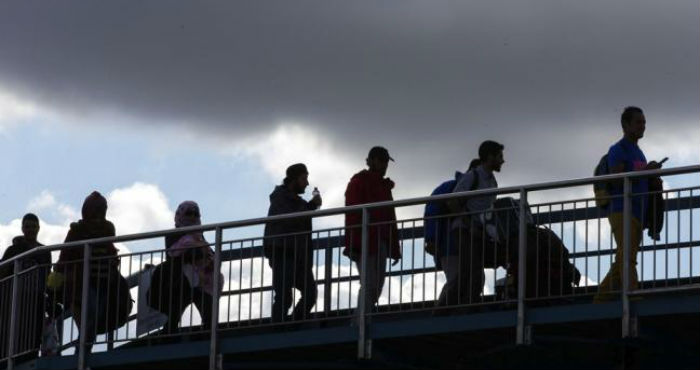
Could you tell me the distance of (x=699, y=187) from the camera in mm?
18922

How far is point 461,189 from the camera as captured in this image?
2058cm

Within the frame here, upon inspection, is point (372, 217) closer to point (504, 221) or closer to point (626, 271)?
point (504, 221)

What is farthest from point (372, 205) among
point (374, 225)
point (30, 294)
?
point (30, 294)

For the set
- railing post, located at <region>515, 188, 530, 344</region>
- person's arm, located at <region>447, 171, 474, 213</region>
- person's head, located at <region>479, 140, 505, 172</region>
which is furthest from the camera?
person's head, located at <region>479, 140, 505, 172</region>

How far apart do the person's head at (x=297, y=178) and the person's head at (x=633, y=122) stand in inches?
129

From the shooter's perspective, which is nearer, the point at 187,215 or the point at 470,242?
the point at 470,242

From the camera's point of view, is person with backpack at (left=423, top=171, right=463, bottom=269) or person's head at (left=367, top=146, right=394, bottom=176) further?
person's head at (left=367, top=146, right=394, bottom=176)

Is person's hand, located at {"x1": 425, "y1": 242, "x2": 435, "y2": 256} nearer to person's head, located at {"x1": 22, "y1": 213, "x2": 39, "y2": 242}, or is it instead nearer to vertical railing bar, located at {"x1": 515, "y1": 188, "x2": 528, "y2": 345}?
vertical railing bar, located at {"x1": 515, "y1": 188, "x2": 528, "y2": 345}

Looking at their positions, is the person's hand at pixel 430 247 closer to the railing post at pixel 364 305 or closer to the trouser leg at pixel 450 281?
the trouser leg at pixel 450 281

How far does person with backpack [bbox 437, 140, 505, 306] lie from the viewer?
20000 millimetres

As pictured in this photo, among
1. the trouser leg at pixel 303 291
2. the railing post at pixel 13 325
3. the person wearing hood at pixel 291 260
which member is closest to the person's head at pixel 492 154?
the person wearing hood at pixel 291 260

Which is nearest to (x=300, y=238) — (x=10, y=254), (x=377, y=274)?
(x=377, y=274)

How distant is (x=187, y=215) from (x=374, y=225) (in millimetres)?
2314

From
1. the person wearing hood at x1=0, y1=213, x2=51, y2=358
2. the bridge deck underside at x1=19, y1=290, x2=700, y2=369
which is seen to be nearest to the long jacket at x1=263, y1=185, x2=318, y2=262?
the bridge deck underside at x1=19, y1=290, x2=700, y2=369
